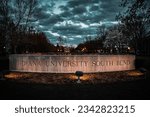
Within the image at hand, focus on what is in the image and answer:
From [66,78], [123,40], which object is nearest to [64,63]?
[66,78]

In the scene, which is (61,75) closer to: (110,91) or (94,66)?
(94,66)

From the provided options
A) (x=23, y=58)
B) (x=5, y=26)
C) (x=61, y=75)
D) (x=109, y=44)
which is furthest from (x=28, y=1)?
(x=109, y=44)

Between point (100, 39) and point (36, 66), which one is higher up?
point (100, 39)

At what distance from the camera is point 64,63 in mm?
18156

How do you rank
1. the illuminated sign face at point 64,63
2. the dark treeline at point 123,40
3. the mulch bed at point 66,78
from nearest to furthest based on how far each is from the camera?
1. the mulch bed at point 66,78
2. the illuminated sign face at point 64,63
3. the dark treeline at point 123,40

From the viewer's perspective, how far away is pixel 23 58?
18.9 meters

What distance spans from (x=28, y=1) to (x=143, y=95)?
31797 millimetres

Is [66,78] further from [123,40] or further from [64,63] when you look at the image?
[123,40]

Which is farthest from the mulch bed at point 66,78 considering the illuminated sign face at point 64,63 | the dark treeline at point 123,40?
the dark treeline at point 123,40

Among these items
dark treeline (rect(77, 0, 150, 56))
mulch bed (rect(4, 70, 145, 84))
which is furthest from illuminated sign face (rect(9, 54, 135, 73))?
dark treeline (rect(77, 0, 150, 56))

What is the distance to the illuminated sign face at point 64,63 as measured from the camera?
18125 mm

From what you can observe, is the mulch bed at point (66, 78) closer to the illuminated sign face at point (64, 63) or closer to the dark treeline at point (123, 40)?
the illuminated sign face at point (64, 63)

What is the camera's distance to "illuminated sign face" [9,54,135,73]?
18125mm

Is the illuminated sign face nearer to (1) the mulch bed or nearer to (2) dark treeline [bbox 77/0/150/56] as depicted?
(1) the mulch bed
